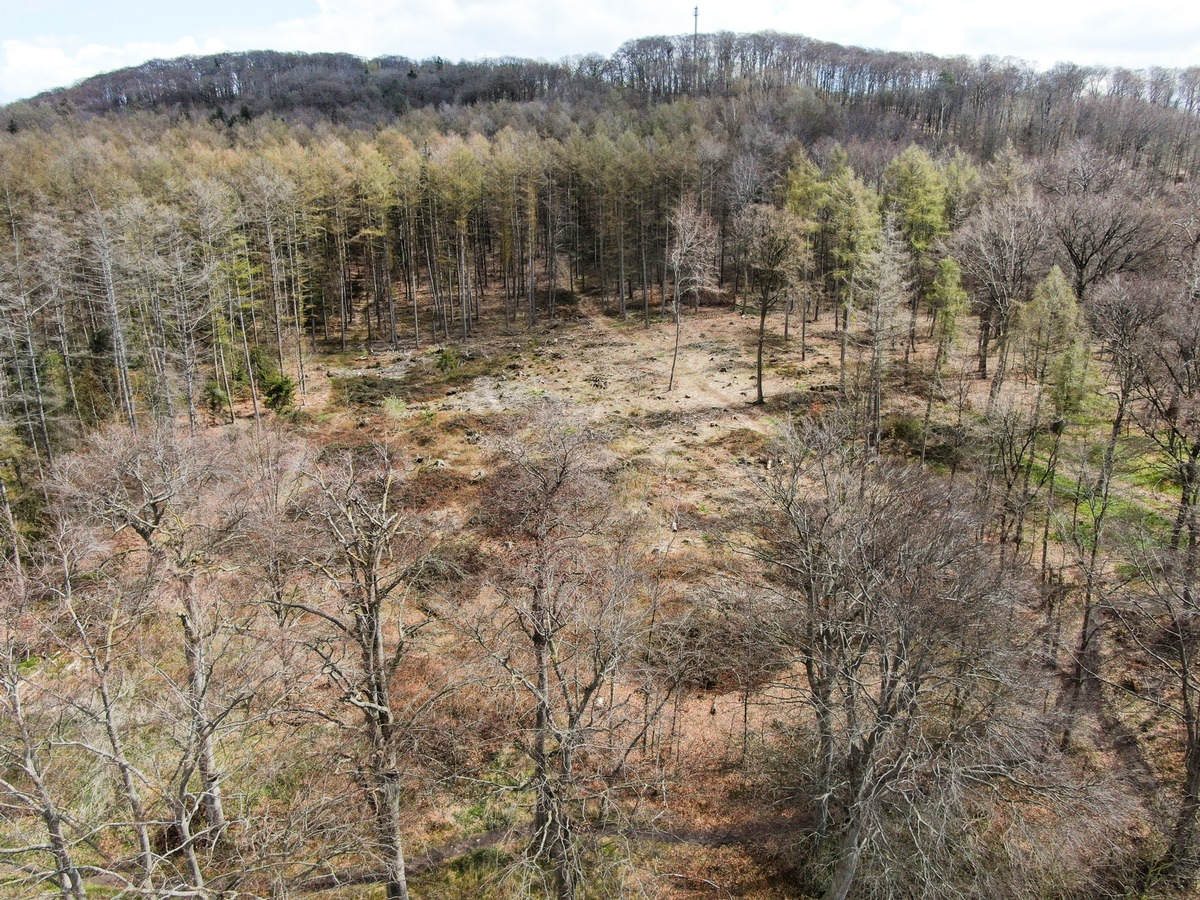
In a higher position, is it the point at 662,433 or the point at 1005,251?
the point at 1005,251

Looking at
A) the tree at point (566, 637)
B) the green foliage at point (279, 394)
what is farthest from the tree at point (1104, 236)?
the green foliage at point (279, 394)

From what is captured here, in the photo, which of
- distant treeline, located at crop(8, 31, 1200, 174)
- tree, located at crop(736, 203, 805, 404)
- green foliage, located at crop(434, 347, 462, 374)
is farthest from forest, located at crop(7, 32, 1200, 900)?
distant treeline, located at crop(8, 31, 1200, 174)

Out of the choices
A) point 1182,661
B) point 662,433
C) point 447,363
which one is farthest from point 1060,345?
point 447,363

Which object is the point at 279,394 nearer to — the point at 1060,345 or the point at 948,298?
the point at 948,298

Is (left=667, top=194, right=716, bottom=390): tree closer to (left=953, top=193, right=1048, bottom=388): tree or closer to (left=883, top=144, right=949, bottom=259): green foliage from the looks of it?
(left=883, top=144, right=949, bottom=259): green foliage

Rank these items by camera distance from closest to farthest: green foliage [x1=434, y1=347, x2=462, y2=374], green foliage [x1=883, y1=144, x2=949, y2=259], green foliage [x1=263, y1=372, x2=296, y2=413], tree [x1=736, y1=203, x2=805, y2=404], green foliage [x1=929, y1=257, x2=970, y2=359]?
green foliage [x1=929, y1=257, x2=970, y2=359]
green foliage [x1=263, y1=372, x2=296, y2=413]
tree [x1=736, y1=203, x2=805, y2=404]
green foliage [x1=883, y1=144, x2=949, y2=259]
green foliage [x1=434, y1=347, x2=462, y2=374]

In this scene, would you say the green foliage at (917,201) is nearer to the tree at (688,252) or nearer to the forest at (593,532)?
the forest at (593,532)

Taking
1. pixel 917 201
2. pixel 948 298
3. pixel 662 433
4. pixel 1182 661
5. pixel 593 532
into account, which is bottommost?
pixel 662 433

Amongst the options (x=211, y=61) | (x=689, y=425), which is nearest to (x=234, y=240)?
(x=689, y=425)

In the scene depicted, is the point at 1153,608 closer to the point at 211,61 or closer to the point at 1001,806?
the point at 1001,806
